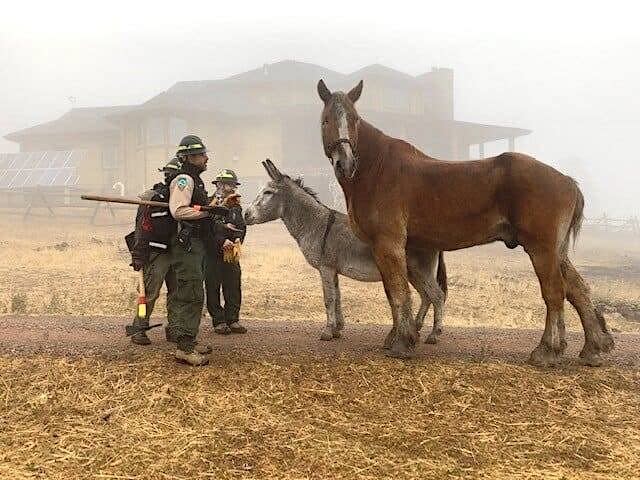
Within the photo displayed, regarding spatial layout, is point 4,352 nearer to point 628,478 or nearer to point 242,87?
point 628,478

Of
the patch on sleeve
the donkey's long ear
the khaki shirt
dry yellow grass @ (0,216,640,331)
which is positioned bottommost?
dry yellow grass @ (0,216,640,331)

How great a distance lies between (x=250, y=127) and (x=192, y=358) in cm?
3547

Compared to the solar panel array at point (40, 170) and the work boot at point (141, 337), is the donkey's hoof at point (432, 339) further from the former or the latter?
the solar panel array at point (40, 170)

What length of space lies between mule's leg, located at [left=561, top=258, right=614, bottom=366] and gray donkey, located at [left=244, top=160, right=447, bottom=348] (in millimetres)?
1650

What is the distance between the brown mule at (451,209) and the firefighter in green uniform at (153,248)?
201 centimetres

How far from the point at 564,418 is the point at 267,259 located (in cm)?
1573

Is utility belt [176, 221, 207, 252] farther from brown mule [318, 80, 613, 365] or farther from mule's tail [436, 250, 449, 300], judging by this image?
mule's tail [436, 250, 449, 300]

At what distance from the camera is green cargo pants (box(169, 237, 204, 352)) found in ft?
18.5

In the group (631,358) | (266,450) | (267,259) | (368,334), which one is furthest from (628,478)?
(267,259)

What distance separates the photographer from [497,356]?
6469mm

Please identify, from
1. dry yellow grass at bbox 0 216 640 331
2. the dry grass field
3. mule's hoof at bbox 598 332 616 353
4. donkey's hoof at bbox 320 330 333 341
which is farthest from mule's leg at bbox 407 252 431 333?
dry yellow grass at bbox 0 216 640 331

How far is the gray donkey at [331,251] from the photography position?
7.06 metres

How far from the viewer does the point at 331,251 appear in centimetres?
723

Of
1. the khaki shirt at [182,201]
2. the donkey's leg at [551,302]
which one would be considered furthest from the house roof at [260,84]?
the donkey's leg at [551,302]
